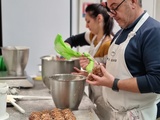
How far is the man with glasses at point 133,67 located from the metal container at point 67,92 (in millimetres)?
65

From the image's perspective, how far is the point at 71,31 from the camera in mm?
2465

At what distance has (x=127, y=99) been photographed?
127 cm

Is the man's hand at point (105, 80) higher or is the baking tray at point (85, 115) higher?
the man's hand at point (105, 80)

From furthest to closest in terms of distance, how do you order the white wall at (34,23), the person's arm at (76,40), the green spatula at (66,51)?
the white wall at (34,23), the person's arm at (76,40), the green spatula at (66,51)

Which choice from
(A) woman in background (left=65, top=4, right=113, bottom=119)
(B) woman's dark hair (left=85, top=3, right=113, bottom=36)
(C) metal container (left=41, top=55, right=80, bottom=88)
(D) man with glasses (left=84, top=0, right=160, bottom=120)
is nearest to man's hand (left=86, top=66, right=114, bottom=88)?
(D) man with glasses (left=84, top=0, right=160, bottom=120)

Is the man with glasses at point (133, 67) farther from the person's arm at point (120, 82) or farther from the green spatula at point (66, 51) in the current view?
the green spatula at point (66, 51)

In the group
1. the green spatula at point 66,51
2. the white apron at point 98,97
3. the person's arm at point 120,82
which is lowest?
the white apron at point 98,97

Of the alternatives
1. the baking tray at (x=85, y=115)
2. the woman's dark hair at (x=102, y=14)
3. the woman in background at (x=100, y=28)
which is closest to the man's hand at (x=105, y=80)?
the baking tray at (x=85, y=115)

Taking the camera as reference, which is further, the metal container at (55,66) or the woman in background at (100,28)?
the woman in background at (100,28)

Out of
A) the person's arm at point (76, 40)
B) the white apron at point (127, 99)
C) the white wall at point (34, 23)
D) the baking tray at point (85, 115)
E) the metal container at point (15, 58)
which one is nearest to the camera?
the baking tray at point (85, 115)

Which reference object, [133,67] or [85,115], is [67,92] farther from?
[133,67]

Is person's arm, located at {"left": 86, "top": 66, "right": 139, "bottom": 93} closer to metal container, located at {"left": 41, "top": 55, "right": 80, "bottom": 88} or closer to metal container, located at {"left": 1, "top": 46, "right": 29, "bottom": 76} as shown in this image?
metal container, located at {"left": 41, "top": 55, "right": 80, "bottom": 88}

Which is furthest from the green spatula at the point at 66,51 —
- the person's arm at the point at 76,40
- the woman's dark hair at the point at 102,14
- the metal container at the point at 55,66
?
the person's arm at the point at 76,40

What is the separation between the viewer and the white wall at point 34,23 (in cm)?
231
